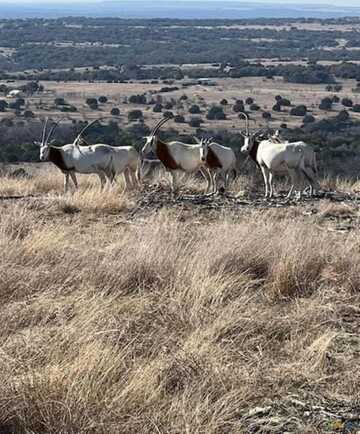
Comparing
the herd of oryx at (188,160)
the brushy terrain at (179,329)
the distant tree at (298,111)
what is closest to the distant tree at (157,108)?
the distant tree at (298,111)

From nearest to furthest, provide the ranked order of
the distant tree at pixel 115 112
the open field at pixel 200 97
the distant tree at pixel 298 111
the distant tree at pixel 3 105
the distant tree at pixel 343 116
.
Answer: the distant tree at pixel 343 116
the open field at pixel 200 97
the distant tree at pixel 115 112
the distant tree at pixel 298 111
the distant tree at pixel 3 105

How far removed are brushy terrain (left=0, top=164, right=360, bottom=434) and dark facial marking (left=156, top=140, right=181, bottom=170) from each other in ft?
18.8

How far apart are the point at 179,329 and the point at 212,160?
30.2 feet

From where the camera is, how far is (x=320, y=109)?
207 ft

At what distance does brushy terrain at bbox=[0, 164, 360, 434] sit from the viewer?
14.3ft

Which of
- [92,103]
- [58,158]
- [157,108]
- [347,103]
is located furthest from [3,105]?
[58,158]

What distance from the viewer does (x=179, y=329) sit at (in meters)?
5.59

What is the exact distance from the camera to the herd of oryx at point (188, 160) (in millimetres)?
13977

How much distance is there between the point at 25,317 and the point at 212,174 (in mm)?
9497

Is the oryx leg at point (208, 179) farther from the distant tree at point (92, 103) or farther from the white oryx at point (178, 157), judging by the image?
the distant tree at point (92, 103)

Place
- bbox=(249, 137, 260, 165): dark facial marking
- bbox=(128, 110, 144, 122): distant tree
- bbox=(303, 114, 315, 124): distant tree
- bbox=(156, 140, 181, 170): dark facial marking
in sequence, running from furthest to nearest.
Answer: bbox=(128, 110, 144, 122): distant tree, bbox=(303, 114, 315, 124): distant tree, bbox=(249, 137, 260, 165): dark facial marking, bbox=(156, 140, 181, 170): dark facial marking

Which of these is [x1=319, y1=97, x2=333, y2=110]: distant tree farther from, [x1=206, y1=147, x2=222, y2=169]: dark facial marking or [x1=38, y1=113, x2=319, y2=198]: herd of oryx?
[x1=206, y1=147, x2=222, y2=169]: dark facial marking

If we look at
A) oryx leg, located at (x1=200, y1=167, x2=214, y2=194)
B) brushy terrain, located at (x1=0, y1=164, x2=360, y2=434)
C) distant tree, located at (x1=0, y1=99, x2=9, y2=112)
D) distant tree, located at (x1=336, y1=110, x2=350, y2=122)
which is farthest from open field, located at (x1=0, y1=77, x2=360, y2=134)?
brushy terrain, located at (x1=0, y1=164, x2=360, y2=434)

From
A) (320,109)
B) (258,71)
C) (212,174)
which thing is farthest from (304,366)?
(258,71)
